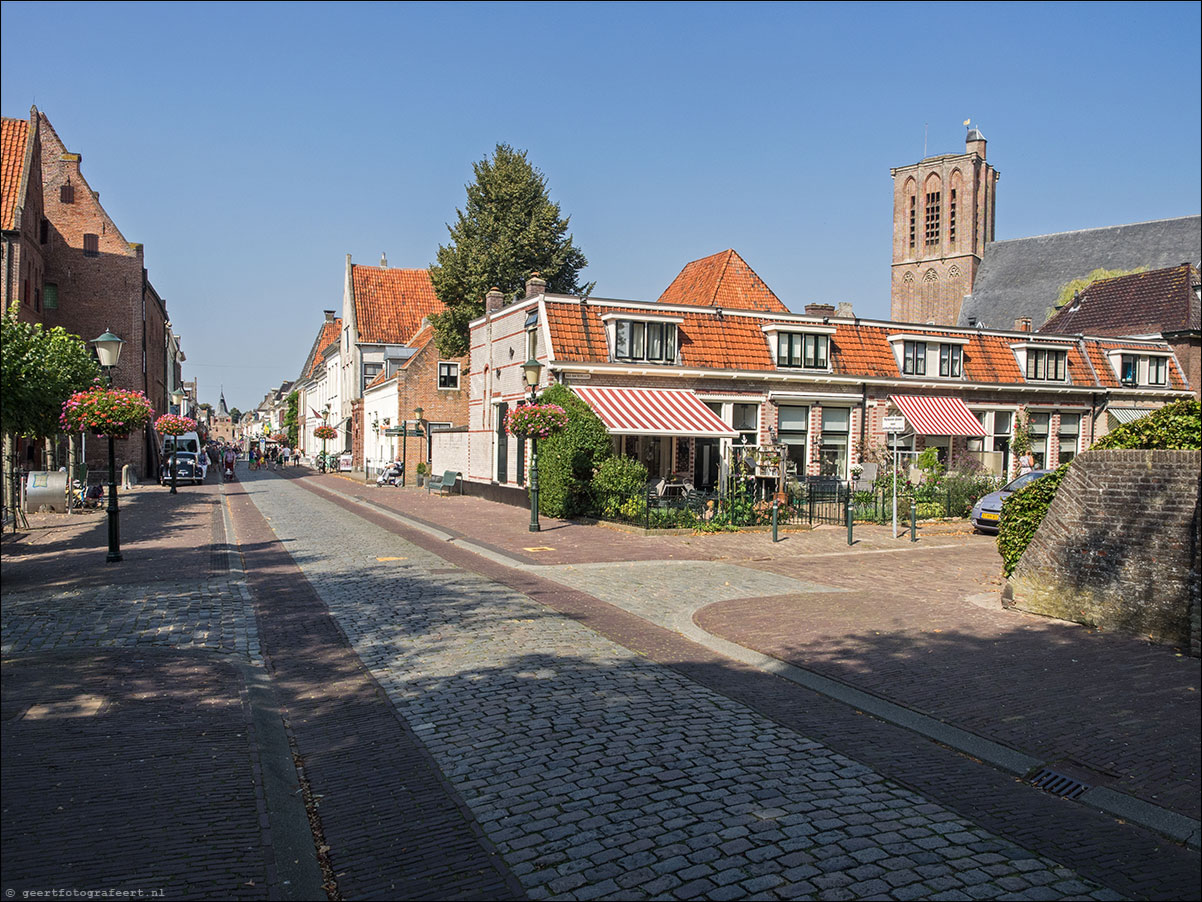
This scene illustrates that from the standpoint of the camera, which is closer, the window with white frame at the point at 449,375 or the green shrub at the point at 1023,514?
the green shrub at the point at 1023,514

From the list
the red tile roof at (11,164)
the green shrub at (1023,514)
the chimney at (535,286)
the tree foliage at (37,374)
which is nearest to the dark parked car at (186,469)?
the red tile roof at (11,164)

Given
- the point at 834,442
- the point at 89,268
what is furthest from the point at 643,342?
the point at 89,268

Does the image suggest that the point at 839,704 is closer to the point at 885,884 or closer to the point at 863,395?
the point at 885,884

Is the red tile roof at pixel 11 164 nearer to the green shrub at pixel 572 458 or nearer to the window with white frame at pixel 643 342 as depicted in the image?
the window with white frame at pixel 643 342

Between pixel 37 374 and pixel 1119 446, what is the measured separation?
64.9 ft

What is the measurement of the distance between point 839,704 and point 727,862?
321 cm

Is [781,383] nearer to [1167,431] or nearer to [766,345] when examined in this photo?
[766,345]

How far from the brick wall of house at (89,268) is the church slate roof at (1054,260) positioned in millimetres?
47262

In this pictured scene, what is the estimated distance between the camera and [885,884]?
4.12 m

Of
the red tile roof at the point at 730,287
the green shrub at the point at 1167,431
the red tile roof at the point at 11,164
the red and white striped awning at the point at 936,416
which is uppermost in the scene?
the red tile roof at the point at 11,164

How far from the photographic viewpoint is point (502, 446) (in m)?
30.4

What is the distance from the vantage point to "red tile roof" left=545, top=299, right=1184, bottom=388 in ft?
84.2

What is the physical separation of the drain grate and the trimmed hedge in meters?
5.07

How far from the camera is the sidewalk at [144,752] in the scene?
412 centimetres
